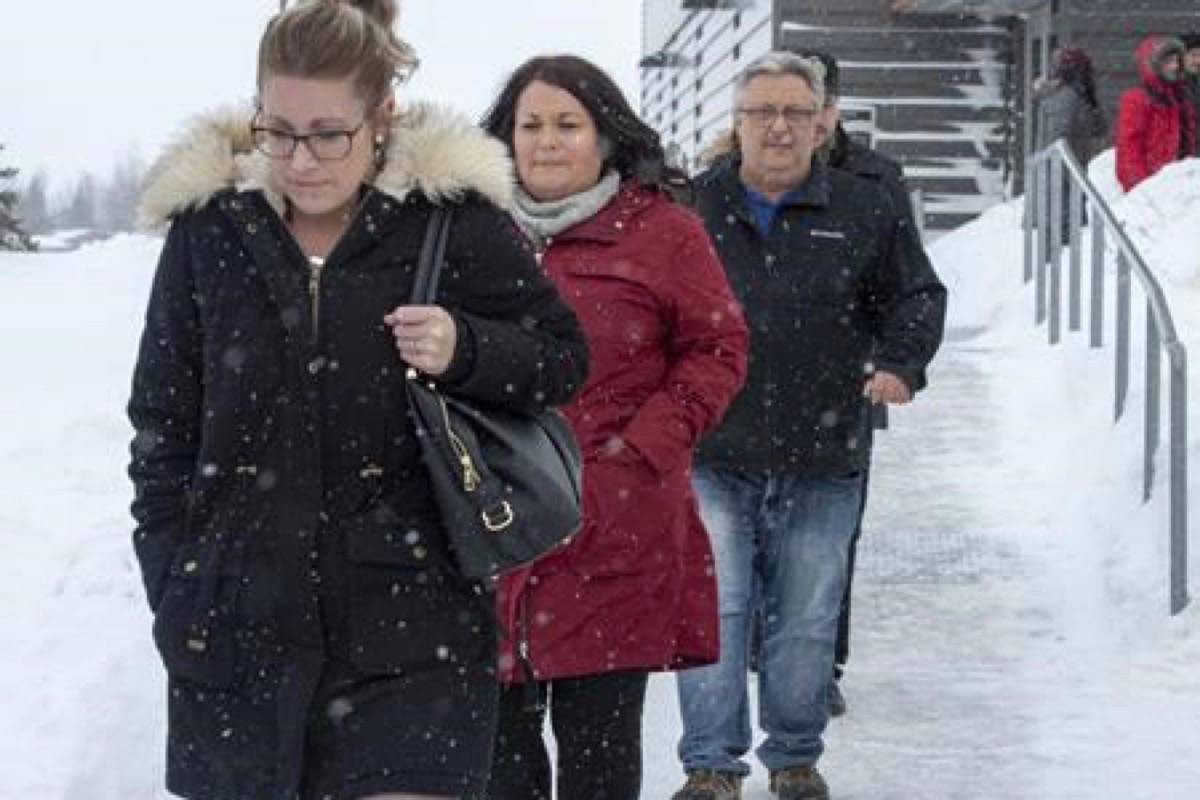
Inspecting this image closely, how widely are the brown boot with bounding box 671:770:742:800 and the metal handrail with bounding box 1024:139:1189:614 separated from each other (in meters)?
2.37

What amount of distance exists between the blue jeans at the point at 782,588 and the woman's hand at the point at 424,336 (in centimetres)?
224

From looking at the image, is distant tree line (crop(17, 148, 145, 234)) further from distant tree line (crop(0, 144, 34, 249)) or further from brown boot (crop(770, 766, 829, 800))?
brown boot (crop(770, 766, 829, 800))

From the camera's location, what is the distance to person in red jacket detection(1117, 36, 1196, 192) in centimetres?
1366

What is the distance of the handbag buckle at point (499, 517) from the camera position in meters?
2.76

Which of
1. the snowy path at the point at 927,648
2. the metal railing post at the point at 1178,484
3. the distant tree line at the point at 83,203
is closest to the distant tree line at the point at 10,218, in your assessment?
the snowy path at the point at 927,648

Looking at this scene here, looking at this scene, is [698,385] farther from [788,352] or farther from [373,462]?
[373,462]

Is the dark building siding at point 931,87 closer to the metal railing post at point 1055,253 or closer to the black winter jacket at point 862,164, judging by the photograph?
the metal railing post at point 1055,253

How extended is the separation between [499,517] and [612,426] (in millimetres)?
1161

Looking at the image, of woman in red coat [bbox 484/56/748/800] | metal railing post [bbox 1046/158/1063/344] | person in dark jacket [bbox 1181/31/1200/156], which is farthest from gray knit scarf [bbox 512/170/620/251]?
person in dark jacket [bbox 1181/31/1200/156]

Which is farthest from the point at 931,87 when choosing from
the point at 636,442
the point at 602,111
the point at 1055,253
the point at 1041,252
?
the point at 636,442

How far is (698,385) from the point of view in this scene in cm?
396

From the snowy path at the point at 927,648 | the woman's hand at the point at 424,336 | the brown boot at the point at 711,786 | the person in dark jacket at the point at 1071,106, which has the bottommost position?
the snowy path at the point at 927,648

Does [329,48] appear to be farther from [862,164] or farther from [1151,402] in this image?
[1151,402]

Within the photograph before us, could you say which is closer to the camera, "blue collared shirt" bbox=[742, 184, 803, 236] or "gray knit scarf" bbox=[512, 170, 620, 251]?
"gray knit scarf" bbox=[512, 170, 620, 251]
